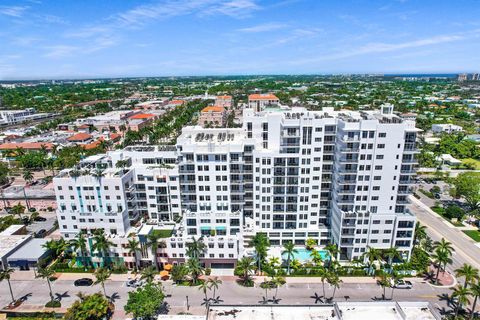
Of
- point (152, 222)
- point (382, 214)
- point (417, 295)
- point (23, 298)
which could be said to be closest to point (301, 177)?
point (382, 214)

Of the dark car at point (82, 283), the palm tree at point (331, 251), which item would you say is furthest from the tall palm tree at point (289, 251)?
the dark car at point (82, 283)

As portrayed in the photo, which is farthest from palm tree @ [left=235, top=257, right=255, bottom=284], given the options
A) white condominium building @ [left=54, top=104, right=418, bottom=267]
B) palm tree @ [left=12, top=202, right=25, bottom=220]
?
palm tree @ [left=12, top=202, right=25, bottom=220]

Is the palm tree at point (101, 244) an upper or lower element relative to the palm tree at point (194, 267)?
upper

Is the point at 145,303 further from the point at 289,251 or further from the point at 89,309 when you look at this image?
the point at 289,251

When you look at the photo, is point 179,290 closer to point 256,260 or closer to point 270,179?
point 256,260

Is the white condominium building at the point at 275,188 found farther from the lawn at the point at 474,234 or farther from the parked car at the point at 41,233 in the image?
the lawn at the point at 474,234

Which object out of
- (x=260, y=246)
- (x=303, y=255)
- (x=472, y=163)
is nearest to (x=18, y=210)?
(x=260, y=246)
